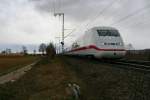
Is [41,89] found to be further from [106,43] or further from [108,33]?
[108,33]

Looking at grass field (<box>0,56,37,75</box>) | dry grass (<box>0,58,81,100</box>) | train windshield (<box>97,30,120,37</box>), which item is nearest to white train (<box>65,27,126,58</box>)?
train windshield (<box>97,30,120,37</box>)

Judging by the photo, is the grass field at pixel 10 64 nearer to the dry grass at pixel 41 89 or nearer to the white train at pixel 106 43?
the white train at pixel 106 43

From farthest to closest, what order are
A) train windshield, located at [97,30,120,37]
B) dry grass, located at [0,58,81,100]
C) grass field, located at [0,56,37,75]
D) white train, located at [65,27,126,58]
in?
1. grass field, located at [0,56,37,75]
2. train windshield, located at [97,30,120,37]
3. white train, located at [65,27,126,58]
4. dry grass, located at [0,58,81,100]

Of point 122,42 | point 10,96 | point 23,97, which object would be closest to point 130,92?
point 23,97

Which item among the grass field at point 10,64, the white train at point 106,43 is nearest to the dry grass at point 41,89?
the white train at point 106,43

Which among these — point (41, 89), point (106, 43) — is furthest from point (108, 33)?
point (41, 89)

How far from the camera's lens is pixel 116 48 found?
23.0 meters

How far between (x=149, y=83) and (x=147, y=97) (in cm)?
191

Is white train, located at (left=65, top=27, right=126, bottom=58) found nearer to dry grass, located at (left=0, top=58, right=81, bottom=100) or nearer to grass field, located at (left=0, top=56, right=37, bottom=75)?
dry grass, located at (left=0, top=58, right=81, bottom=100)

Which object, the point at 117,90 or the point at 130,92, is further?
the point at 117,90

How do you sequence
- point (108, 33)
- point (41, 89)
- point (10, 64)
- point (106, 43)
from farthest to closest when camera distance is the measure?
point (10, 64)
point (108, 33)
point (106, 43)
point (41, 89)

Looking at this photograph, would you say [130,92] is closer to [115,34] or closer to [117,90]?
[117,90]

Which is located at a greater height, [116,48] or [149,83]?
[116,48]

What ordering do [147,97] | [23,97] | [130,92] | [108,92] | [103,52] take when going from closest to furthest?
1. [147,97]
2. [130,92]
3. [108,92]
4. [23,97]
5. [103,52]
